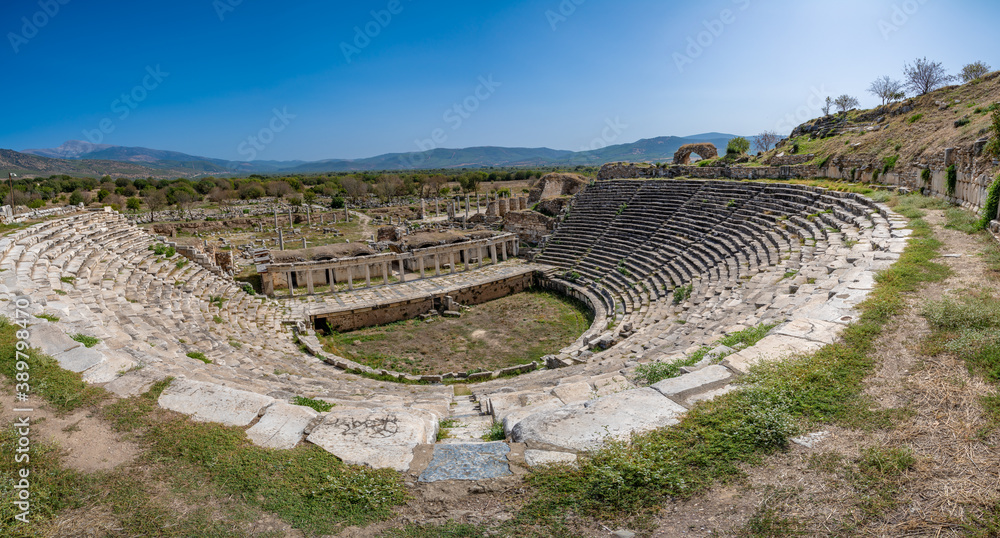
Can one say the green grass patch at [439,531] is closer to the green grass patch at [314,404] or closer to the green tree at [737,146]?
the green grass patch at [314,404]

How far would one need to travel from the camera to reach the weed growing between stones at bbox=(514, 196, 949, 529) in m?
3.66

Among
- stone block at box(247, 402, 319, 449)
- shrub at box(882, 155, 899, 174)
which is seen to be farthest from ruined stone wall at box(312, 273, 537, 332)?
shrub at box(882, 155, 899, 174)

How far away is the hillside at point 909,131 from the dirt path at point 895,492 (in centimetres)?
1292

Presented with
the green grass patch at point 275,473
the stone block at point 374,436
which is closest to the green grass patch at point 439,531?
the green grass patch at point 275,473

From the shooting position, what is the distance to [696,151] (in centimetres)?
3822

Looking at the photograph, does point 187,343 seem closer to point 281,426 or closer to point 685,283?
point 281,426

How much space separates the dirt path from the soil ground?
10.9m

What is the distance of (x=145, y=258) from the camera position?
1761 cm

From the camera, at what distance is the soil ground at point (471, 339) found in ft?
49.5

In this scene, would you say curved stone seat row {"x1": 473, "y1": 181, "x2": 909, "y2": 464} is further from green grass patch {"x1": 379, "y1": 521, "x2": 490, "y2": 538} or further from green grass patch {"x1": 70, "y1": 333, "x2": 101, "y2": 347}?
green grass patch {"x1": 70, "y1": 333, "x2": 101, "y2": 347}

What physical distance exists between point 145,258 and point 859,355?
21453 millimetres

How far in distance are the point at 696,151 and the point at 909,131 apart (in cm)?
1608

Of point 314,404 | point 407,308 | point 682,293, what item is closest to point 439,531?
point 314,404

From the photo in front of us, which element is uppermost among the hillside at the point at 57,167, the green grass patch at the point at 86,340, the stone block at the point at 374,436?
the hillside at the point at 57,167
